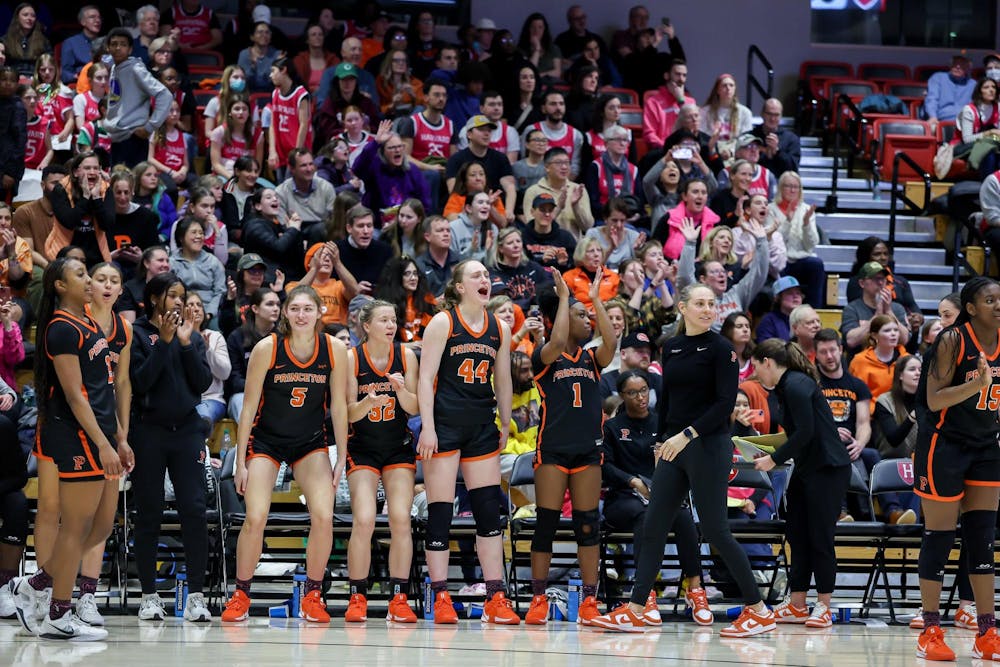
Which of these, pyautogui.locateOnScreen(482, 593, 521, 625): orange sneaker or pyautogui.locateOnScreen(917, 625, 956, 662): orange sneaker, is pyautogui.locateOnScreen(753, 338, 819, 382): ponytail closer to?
pyautogui.locateOnScreen(917, 625, 956, 662): orange sneaker

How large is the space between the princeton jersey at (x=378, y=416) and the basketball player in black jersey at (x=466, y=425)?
211 mm

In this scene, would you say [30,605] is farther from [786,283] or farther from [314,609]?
[786,283]

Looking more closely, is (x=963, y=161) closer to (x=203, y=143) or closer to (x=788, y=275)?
(x=788, y=275)

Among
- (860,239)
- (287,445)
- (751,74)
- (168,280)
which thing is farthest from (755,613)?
(751,74)

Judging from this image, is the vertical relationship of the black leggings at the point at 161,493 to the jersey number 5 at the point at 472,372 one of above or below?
below

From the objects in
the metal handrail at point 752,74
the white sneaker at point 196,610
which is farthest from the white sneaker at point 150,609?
the metal handrail at point 752,74

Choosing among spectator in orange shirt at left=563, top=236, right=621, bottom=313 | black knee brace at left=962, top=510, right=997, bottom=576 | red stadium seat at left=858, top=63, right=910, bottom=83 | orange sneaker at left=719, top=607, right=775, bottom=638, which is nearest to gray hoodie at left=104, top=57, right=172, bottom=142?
spectator in orange shirt at left=563, top=236, right=621, bottom=313

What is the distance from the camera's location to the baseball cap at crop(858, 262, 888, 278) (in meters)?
11.1

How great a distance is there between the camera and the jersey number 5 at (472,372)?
305 inches

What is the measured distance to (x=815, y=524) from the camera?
7688 millimetres

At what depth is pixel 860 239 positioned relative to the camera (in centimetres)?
1373

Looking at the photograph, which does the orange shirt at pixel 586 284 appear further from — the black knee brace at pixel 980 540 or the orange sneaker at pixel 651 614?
the black knee brace at pixel 980 540

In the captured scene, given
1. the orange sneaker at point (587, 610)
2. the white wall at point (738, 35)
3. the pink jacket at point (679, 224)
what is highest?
the white wall at point (738, 35)

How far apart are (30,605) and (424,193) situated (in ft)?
19.1
